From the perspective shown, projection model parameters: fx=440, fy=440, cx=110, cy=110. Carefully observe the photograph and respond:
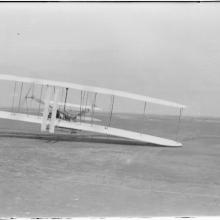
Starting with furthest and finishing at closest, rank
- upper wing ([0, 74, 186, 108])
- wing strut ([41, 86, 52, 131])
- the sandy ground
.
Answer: wing strut ([41, 86, 52, 131]) → upper wing ([0, 74, 186, 108]) → the sandy ground

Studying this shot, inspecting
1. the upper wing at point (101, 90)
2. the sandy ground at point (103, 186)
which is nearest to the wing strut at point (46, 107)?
the upper wing at point (101, 90)

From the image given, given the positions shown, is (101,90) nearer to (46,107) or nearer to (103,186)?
(46,107)

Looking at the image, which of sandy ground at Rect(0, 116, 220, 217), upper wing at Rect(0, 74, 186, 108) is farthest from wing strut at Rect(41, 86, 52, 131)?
sandy ground at Rect(0, 116, 220, 217)

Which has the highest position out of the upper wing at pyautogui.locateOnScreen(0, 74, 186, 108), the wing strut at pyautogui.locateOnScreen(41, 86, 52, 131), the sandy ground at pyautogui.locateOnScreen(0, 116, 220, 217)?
the upper wing at pyautogui.locateOnScreen(0, 74, 186, 108)

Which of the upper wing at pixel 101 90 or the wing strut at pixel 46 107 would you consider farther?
the wing strut at pixel 46 107

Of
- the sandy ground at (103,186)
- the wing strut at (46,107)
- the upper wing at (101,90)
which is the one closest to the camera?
the sandy ground at (103,186)

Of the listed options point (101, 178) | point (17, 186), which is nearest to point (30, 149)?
point (101, 178)

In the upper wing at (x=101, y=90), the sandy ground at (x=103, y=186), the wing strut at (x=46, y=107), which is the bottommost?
the sandy ground at (x=103, y=186)

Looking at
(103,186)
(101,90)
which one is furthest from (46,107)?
(103,186)

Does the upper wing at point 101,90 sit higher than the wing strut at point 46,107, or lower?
higher

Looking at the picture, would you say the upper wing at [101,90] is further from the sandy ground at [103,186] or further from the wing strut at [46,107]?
the sandy ground at [103,186]

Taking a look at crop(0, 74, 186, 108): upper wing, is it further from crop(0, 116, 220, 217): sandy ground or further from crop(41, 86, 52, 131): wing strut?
crop(0, 116, 220, 217): sandy ground
